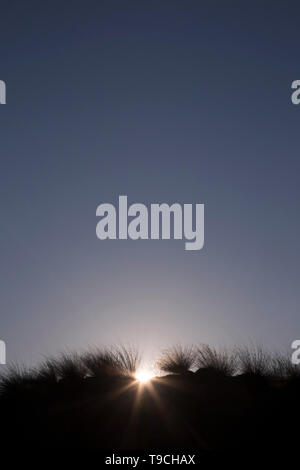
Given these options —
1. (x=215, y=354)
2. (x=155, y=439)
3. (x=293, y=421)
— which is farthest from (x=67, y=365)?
(x=293, y=421)

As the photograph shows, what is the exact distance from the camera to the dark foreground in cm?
805

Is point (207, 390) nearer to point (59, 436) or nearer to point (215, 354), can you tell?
point (215, 354)

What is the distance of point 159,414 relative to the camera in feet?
29.6

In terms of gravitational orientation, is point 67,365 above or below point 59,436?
above

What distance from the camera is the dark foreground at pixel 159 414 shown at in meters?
8.05

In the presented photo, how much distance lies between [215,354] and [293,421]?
3331 millimetres

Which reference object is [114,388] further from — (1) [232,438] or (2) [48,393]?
(1) [232,438]

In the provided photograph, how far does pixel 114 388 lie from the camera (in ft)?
34.2

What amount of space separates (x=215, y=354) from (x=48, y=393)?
3692 millimetres
